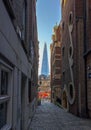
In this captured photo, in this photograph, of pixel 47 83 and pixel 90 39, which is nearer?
pixel 90 39

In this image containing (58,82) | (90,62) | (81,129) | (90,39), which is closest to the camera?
(81,129)

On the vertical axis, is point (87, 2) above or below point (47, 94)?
above

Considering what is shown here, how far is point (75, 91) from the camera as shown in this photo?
59.0ft

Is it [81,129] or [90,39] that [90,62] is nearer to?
[90,39]

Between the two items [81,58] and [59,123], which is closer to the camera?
[59,123]

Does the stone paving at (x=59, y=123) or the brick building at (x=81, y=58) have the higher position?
the brick building at (x=81, y=58)

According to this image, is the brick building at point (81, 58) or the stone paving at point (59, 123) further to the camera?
the brick building at point (81, 58)

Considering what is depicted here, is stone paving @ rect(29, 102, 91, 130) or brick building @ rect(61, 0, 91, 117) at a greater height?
brick building @ rect(61, 0, 91, 117)

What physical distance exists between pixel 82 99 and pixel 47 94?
45.2 metres

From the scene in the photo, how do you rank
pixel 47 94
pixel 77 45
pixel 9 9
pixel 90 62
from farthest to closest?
pixel 47 94 < pixel 77 45 < pixel 90 62 < pixel 9 9

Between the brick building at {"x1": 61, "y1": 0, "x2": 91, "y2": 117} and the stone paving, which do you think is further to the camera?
the brick building at {"x1": 61, "y1": 0, "x2": 91, "y2": 117}

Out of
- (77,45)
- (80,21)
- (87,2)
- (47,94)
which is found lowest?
(47,94)

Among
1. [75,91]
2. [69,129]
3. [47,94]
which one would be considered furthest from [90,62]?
[47,94]

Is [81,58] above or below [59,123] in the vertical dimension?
above
